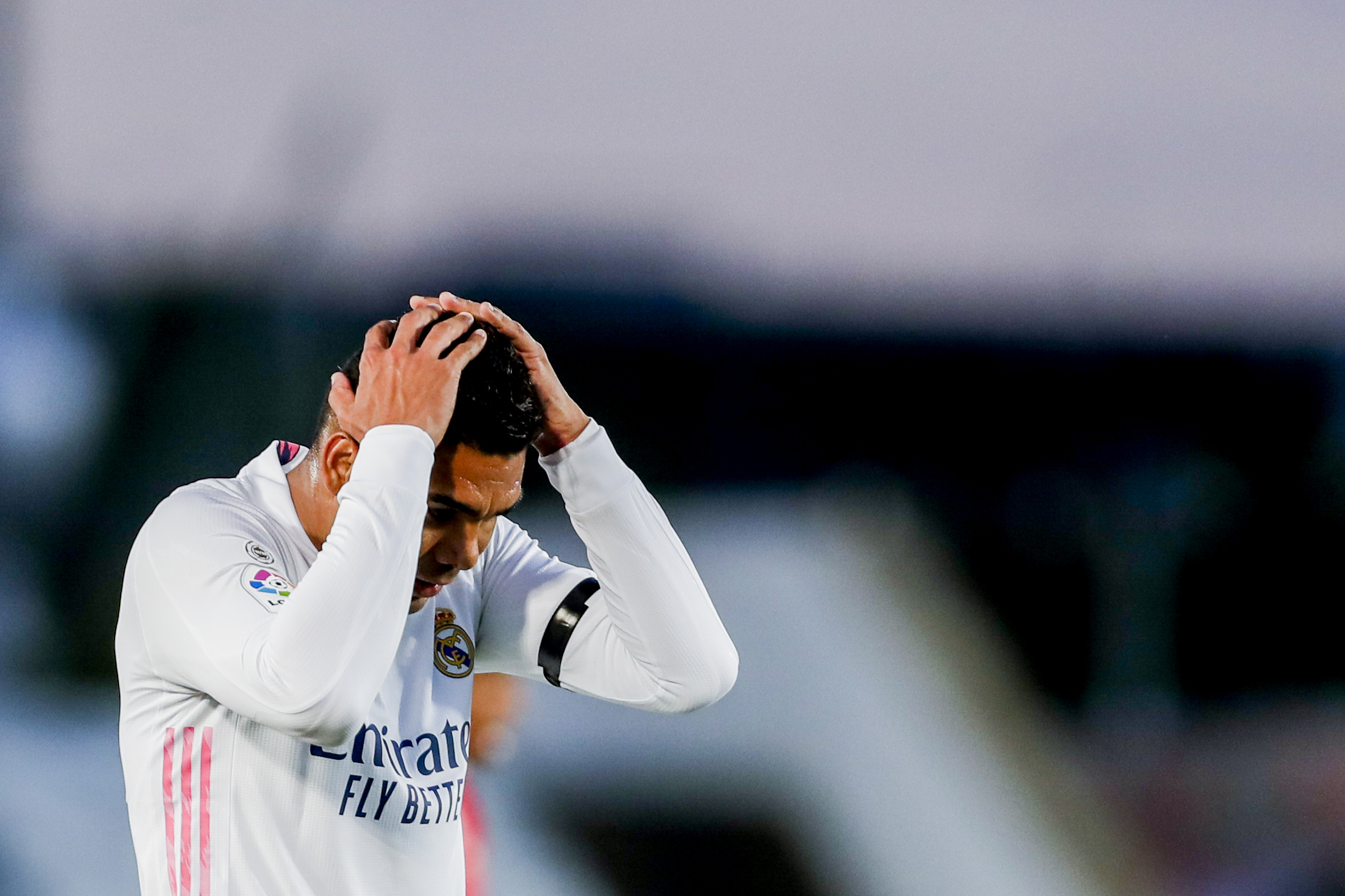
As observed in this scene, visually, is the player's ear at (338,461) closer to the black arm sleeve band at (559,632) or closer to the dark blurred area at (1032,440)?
the black arm sleeve band at (559,632)

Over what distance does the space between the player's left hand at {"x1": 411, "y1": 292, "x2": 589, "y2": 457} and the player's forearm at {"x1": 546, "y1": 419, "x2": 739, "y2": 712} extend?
20mm

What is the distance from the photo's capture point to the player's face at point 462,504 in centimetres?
119

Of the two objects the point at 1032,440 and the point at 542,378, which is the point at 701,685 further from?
the point at 1032,440

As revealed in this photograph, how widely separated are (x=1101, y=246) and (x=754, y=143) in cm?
98

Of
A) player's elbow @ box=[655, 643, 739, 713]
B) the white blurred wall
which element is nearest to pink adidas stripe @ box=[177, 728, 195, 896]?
player's elbow @ box=[655, 643, 739, 713]

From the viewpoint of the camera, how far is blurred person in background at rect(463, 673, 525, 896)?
2.49m

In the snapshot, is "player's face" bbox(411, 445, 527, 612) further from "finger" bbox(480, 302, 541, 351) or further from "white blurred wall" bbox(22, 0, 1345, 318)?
"white blurred wall" bbox(22, 0, 1345, 318)

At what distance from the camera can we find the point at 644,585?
4.28 feet

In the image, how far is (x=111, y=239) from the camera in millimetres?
2764

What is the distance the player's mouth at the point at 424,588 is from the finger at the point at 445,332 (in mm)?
259

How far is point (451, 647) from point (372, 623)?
1.09 feet

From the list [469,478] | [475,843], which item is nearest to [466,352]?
[469,478]

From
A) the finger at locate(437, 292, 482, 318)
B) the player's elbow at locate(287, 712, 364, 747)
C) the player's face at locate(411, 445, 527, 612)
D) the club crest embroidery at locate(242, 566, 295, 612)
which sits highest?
the finger at locate(437, 292, 482, 318)

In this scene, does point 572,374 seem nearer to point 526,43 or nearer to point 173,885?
point 526,43
